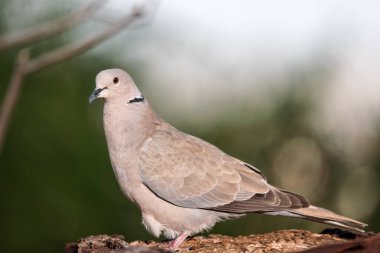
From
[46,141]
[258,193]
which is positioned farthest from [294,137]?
[258,193]

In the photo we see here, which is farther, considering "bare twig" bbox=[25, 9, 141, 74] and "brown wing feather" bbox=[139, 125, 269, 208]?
"brown wing feather" bbox=[139, 125, 269, 208]

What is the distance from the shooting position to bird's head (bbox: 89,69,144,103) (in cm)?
624

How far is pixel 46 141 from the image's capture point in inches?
370

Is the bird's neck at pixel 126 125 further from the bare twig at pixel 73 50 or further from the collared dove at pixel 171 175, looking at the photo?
the bare twig at pixel 73 50

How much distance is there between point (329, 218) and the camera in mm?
5656

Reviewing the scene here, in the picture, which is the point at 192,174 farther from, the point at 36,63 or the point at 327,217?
the point at 36,63

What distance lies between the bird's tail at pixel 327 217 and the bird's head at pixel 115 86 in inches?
51.3

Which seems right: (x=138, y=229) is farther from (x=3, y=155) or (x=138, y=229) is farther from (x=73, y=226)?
(x=3, y=155)

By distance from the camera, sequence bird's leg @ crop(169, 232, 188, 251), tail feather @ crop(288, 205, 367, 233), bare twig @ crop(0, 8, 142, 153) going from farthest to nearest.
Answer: bird's leg @ crop(169, 232, 188, 251) → tail feather @ crop(288, 205, 367, 233) → bare twig @ crop(0, 8, 142, 153)

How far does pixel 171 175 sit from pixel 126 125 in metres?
0.45

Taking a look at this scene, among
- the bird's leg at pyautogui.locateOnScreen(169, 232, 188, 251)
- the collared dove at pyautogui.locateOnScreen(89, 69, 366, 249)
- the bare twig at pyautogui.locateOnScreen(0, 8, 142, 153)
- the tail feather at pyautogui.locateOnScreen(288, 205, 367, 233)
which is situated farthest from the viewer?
the collared dove at pyautogui.locateOnScreen(89, 69, 366, 249)

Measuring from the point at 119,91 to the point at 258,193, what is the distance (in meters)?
1.15

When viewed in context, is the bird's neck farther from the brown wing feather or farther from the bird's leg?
the bird's leg

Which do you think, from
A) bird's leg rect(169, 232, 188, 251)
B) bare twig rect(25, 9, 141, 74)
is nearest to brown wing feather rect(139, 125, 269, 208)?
bird's leg rect(169, 232, 188, 251)
